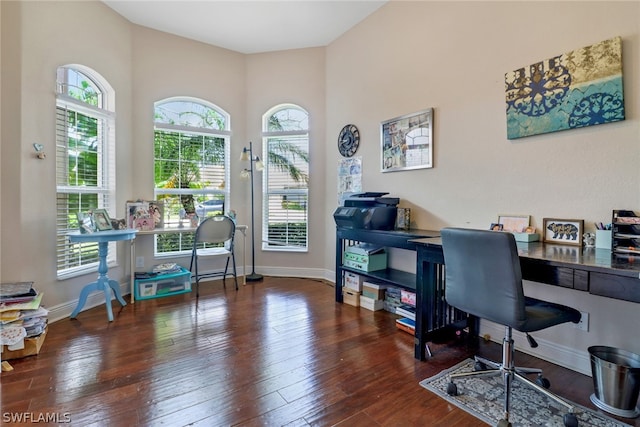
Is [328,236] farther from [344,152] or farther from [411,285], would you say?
[411,285]

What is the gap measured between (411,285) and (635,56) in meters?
1.97

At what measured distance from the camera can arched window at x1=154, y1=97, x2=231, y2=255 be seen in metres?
3.90

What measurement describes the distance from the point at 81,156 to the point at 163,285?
158cm

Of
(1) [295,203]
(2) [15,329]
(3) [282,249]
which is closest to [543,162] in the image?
(1) [295,203]

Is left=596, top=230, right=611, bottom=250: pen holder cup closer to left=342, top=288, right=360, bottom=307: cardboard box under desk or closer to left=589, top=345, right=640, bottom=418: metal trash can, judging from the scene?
left=589, top=345, right=640, bottom=418: metal trash can

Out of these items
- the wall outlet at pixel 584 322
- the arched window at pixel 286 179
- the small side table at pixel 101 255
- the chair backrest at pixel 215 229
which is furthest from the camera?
the arched window at pixel 286 179

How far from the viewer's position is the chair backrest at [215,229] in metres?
3.57

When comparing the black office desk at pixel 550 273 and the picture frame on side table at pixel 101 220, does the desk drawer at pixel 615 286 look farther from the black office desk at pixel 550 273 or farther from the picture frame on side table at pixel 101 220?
the picture frame on side table at pixel 101 220

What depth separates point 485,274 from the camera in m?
1.62

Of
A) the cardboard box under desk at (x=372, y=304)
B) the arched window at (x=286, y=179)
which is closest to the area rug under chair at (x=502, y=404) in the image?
the cardboard box under desk at (x=372, y=304)

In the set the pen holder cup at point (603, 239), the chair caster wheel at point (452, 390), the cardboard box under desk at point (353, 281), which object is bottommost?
the chair caster wheel at point (452, 390)

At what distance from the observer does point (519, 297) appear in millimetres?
1510

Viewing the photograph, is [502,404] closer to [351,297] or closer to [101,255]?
[351,297]

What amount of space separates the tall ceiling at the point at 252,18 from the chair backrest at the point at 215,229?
225 centimetres
